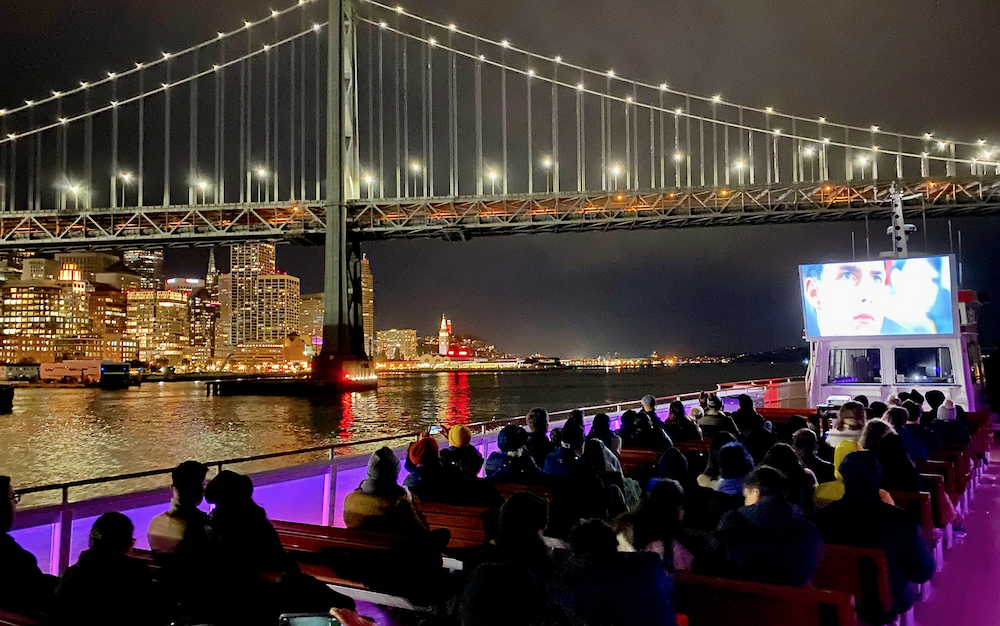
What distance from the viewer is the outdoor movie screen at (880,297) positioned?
10148mm

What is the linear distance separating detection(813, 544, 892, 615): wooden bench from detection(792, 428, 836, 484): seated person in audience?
1271 mm

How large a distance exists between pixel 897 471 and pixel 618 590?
8.79ft

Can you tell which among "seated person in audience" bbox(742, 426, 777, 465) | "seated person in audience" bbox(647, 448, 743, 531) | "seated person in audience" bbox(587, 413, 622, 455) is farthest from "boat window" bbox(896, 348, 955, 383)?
"seated person in audience" bbox(647, 448, 743, 531)

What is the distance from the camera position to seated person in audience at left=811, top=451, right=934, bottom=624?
9.82 feet

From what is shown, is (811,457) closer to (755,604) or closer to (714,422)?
(755,604)

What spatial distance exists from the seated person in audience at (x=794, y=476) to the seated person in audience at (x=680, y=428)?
130 inches

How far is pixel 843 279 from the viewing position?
10.9 m

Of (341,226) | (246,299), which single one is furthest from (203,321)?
(341,226)

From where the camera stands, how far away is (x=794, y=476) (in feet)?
9.16

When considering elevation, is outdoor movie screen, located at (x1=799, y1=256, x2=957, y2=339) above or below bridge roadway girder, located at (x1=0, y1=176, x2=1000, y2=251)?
below

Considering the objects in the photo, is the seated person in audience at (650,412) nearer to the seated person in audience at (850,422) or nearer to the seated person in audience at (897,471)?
the seated person in audience at (850,422)

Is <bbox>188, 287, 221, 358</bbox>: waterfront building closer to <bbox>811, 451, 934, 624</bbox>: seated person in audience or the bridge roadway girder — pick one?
the bridge roadway girder

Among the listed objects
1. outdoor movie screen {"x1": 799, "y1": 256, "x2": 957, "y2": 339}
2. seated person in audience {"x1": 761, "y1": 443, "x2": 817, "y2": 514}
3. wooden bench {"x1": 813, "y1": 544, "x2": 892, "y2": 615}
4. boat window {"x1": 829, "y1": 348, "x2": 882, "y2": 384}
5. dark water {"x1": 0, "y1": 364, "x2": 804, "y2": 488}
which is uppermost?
outdoor movie screen {"x1": 799, "y1": 256, "x2": 957, "y2": 339}

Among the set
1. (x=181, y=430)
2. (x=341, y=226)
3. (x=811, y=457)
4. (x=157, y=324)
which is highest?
(x=341, y=226)
